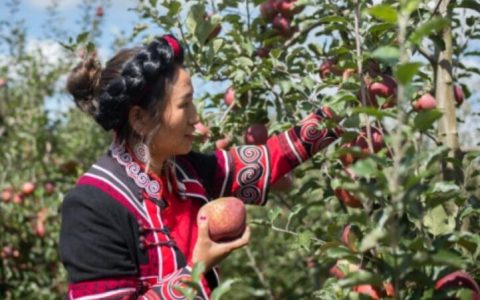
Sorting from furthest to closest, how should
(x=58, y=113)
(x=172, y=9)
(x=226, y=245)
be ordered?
1. (x=58, y=113)
2. (x=172, y=9)
3. (x=226, y=245)

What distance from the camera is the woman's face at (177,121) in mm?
1874

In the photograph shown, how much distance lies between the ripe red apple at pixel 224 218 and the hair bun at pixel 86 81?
38 cm

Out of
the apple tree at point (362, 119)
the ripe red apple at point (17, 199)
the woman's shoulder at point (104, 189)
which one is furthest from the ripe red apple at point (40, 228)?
the woman's shoulder at point (104, 189)

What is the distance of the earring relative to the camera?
6.37 feet

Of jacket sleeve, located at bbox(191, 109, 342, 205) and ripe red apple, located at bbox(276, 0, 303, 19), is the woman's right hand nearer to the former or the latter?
jacket sleeve, located at bbox(191, 109, 342, 205)

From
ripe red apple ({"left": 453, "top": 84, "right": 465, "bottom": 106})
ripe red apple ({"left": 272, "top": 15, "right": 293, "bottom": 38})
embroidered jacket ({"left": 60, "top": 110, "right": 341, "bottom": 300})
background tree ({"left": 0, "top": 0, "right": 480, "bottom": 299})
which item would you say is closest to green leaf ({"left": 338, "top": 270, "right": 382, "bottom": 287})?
background tree ({"left": 0, "top": 0, "right": 480, "bottom": 299})

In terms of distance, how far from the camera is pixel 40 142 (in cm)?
572

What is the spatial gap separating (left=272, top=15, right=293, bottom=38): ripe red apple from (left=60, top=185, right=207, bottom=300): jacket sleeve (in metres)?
0.98

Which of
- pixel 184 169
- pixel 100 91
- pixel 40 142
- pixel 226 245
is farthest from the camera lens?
pixel 40 142

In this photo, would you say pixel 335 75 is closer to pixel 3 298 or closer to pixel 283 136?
pixel 283 136

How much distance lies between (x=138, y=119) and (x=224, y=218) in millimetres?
325

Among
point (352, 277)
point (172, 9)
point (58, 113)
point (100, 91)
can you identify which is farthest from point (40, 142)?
point (352, 277)

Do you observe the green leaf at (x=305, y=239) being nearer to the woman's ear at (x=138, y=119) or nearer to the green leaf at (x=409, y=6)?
the woman's ear at (x=138, y=119)

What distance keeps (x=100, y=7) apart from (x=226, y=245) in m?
5.94
